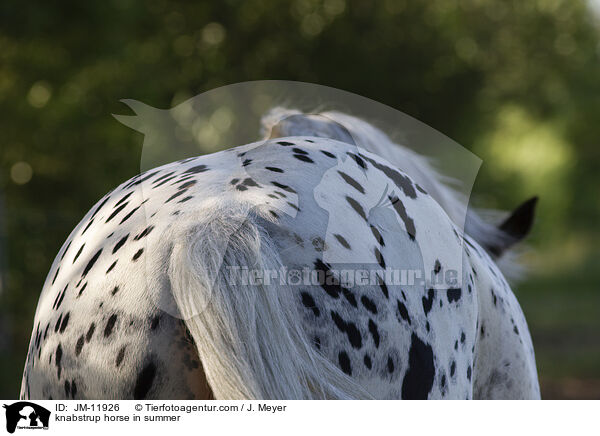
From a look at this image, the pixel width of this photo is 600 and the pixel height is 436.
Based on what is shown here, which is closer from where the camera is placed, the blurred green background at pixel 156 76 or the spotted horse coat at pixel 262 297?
the spotted horse coat at pixel 262 297

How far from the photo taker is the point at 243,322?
0.99 metres

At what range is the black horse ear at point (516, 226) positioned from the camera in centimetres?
230

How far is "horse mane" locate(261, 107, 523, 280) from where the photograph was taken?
6.00ft

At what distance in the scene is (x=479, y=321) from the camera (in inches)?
59.1

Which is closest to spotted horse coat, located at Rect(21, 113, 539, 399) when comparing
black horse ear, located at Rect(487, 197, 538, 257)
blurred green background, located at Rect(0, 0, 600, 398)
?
black horse ear, located at Rect(487, 197, 538, 257)

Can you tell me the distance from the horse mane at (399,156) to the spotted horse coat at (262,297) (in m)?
0.47

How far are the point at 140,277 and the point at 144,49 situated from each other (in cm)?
643

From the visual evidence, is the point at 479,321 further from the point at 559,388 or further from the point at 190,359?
the point at 559,388

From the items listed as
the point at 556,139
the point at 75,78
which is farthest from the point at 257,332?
the point at 556,139

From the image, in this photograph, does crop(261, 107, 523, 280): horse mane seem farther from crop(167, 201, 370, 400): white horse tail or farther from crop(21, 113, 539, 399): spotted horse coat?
crop(167, 201, 370, 400): white horse tail
